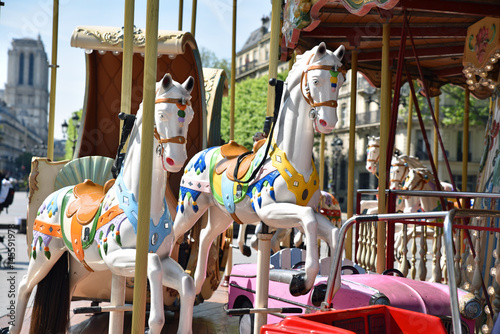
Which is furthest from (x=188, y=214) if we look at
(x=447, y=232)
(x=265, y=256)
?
(x=447, y=232)

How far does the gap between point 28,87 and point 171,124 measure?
396 feet

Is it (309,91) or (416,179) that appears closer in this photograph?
(309,91)

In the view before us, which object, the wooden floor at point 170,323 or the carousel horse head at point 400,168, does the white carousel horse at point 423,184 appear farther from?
the wooden floor at point 170,323

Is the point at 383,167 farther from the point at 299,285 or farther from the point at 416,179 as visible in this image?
the point at 416,179

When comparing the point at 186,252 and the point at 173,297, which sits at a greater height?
the point at 186,252

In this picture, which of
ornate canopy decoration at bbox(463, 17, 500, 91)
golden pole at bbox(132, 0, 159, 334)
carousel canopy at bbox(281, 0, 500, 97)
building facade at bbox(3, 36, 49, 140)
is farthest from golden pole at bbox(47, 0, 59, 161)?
building facade at bbox(3, 36, 49, 140)

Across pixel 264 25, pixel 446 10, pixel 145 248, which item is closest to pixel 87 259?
pixel 145 248

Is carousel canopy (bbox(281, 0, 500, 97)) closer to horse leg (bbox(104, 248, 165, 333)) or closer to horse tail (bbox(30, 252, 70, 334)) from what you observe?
horse leg (bbox(104, 248, 165, 333))

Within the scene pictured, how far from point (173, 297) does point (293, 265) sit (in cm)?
138

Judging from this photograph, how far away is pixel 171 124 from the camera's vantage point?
4.41m

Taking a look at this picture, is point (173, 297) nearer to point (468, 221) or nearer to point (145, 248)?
point (145, 248)

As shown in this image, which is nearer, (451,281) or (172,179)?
(451,281)

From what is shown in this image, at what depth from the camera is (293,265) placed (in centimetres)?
674

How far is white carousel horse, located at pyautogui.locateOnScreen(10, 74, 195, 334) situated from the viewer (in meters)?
→ 4.31
